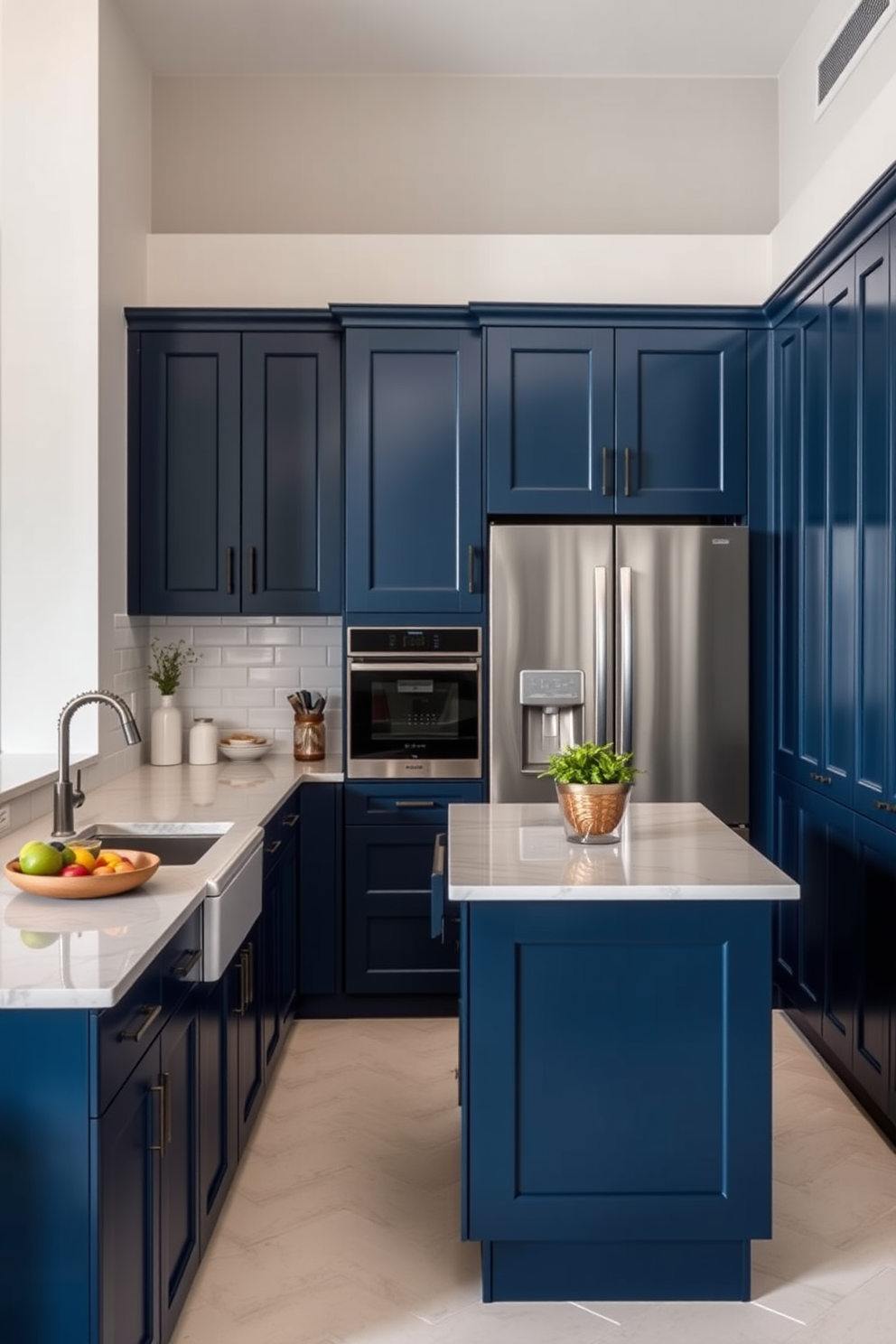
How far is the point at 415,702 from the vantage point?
4.15 m

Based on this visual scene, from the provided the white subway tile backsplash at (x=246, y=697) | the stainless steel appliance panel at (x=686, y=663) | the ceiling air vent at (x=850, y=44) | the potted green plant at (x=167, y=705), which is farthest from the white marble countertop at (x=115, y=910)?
the ceiling air vent at (x=850, y=44)

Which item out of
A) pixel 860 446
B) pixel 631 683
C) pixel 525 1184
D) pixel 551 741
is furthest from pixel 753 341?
pixel 525 1184

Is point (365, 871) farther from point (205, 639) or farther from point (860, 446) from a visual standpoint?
point (860, 446)

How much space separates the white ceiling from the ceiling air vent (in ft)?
0.95

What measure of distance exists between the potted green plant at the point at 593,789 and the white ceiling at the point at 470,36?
2.98 m

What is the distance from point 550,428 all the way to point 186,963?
254 cm

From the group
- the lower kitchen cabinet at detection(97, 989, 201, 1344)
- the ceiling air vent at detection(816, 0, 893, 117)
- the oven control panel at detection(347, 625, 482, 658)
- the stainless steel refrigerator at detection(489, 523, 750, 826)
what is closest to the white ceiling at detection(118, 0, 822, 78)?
the ceiling air vent at detection(816, 0, 893, 117)

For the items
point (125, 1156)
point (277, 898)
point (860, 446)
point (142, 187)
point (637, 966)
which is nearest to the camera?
point (125, 1156)

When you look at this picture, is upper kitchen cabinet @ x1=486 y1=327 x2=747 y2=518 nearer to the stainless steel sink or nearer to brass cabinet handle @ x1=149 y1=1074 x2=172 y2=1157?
the stainless steel sink

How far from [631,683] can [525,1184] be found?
2.00 m

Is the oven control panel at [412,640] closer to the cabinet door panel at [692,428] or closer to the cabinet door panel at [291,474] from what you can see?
the cabinet door panel at [291,474]

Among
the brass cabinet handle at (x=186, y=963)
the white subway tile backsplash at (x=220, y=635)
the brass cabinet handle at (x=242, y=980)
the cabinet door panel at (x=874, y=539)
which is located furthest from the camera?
the white subway tile backsplash at (x=220, y=635)

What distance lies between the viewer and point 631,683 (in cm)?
402

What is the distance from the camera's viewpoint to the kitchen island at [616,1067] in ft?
7.72
